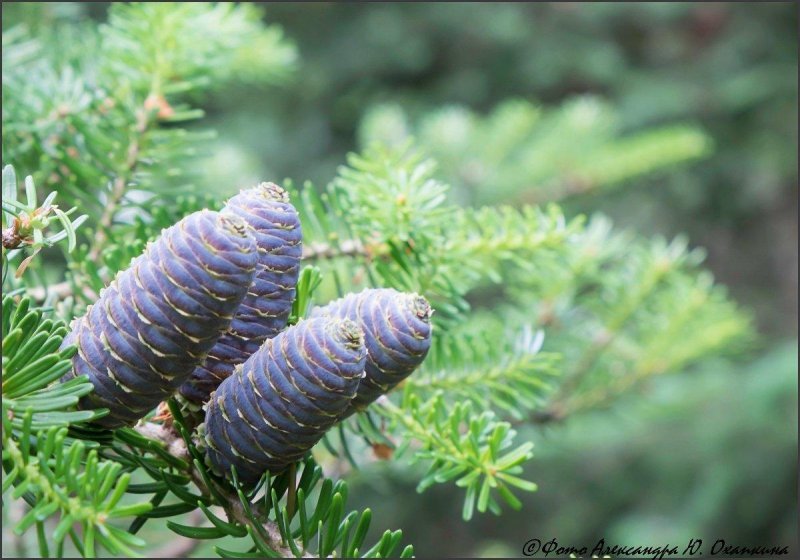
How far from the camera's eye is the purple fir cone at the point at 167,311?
0.92 feet

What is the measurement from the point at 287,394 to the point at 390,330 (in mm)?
56

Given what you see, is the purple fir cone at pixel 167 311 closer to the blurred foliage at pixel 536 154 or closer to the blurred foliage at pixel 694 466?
the blurred foliage at pixel 536 154

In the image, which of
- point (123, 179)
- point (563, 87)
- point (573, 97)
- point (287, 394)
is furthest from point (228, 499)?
point (563, 87)

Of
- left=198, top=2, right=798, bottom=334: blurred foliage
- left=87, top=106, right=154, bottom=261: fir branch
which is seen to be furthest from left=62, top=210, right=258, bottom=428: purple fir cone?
left=198, top=2, right=798, bottom=334: blurred foliage

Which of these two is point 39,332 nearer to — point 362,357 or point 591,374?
point 362,357

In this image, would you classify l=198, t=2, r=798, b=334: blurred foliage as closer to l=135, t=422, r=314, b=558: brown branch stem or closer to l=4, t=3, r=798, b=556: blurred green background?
l=4, t=3, r=798, b=556: blurred green background

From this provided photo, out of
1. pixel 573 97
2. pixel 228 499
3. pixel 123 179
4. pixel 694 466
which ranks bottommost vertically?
pixel 228 499

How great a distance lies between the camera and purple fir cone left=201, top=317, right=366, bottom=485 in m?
0.30

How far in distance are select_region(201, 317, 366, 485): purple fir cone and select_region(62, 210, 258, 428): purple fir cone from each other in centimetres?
2

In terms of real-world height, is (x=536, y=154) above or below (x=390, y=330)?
above

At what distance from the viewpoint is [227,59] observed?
659 millimetres

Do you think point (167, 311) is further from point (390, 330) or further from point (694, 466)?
point (694, 466)

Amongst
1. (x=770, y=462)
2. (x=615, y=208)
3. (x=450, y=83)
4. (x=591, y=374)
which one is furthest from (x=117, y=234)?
(x=615, y=208)

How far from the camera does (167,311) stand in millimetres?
282
